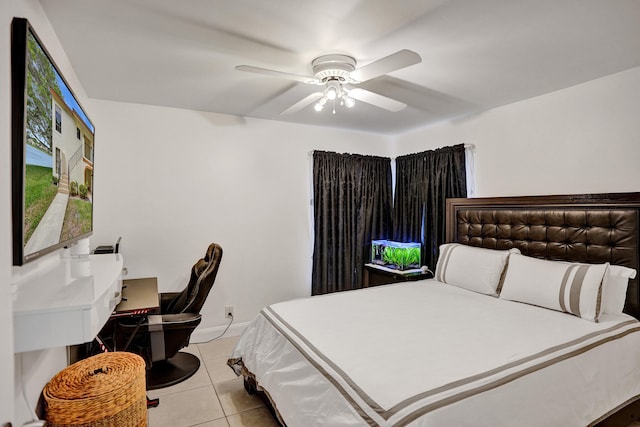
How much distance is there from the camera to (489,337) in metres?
1.89

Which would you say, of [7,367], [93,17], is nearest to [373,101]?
[93,17]

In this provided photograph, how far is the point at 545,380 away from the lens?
1.53m

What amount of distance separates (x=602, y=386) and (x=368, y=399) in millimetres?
1325

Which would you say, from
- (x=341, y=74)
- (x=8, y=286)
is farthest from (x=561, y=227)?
(x=8, y=286)

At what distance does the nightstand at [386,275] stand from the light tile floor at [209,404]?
1927mm

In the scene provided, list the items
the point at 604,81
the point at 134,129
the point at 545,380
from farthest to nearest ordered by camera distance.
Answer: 1. the point at 134,129
2. the point at 604,81
3. the point at 545,380

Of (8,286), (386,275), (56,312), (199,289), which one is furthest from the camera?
(386,275)

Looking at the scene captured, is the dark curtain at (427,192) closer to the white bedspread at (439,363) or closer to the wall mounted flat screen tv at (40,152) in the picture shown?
the white bedspread at (439,363)

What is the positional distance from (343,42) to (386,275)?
2.62 meters

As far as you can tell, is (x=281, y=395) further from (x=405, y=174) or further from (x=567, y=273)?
(x=405, y=174)

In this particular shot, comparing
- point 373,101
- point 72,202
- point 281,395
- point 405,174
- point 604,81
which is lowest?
point 281,395

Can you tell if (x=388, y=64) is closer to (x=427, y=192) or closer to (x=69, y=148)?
(x=69, y=148)

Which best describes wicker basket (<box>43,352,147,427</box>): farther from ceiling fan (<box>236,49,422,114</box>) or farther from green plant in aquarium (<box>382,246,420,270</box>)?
green plant in aquarium (<box>382,246,420,270</box>)

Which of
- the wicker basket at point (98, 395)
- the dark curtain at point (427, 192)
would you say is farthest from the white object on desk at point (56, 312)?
the dark curtain at point (427, 192)
